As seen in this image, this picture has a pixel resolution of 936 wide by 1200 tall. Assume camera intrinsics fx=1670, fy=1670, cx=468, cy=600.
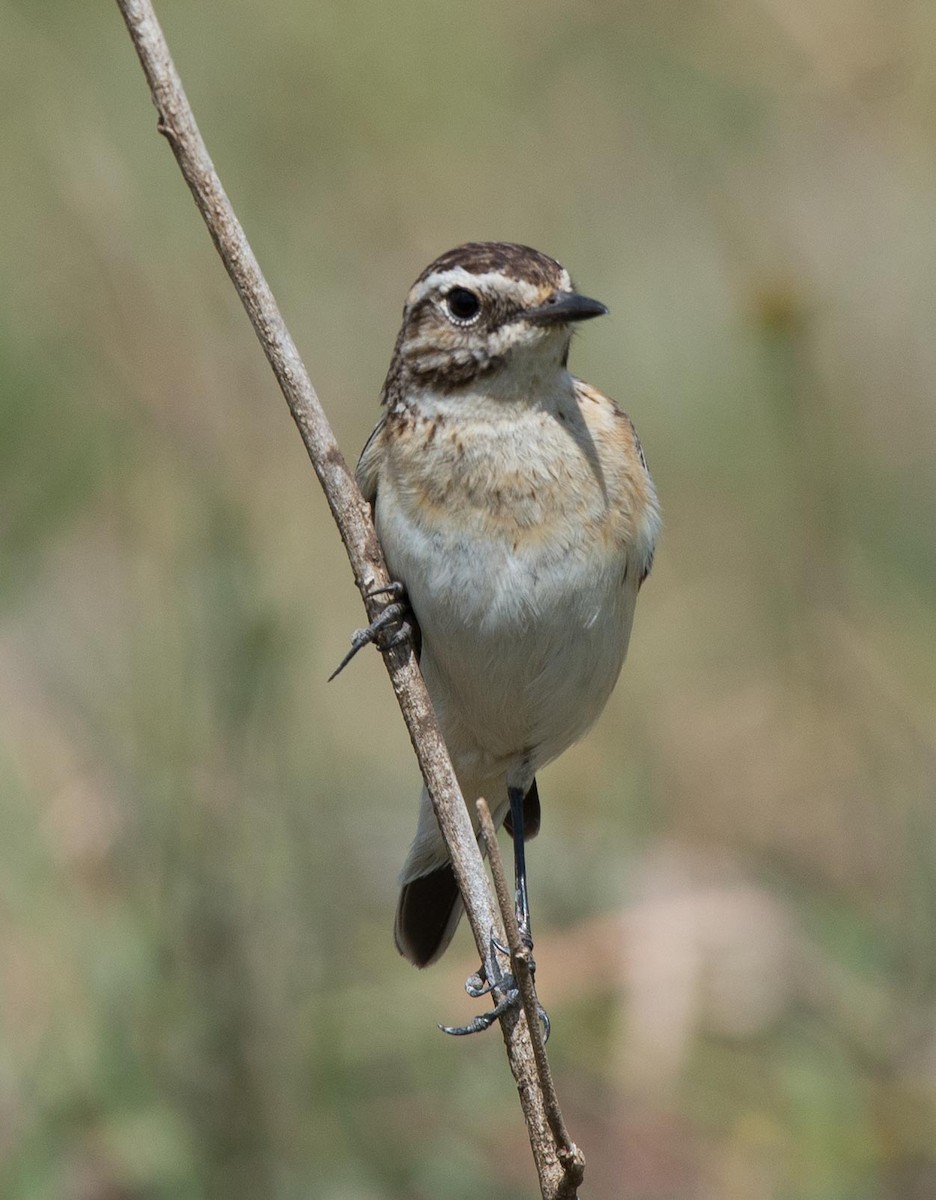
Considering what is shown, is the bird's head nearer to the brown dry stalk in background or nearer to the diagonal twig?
the brown dry stalk in background

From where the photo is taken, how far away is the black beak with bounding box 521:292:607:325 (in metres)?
4.33

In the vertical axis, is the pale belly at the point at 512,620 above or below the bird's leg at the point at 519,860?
above

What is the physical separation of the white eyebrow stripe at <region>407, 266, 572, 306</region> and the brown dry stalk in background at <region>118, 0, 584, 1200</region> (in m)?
1.02

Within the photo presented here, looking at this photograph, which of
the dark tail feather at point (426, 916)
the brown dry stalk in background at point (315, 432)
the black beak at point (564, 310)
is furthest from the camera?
the dark tail feather at point (426, 916)

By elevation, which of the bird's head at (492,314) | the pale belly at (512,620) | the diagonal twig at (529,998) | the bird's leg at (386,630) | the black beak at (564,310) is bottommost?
the diagonal twig at (529,998)

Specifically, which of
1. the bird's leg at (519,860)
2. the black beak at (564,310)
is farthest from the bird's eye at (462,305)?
the bird's leg at (519,860)

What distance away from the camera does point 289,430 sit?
9.67 meters

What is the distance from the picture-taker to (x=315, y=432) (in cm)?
359

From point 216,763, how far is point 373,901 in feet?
7.97

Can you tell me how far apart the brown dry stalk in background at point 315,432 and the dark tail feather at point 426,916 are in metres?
1.71

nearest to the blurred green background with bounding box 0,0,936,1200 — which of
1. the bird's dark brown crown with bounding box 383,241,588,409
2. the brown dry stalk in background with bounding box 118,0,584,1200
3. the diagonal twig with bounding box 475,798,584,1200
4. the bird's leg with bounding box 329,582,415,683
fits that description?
the bird's dark brown crown with bounding box 383,241,588,409

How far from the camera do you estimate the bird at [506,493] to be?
14.7 feet

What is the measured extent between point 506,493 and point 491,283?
1.86ft

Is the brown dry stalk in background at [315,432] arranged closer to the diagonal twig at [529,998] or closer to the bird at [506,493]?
the diagonal twig at [529,998]
